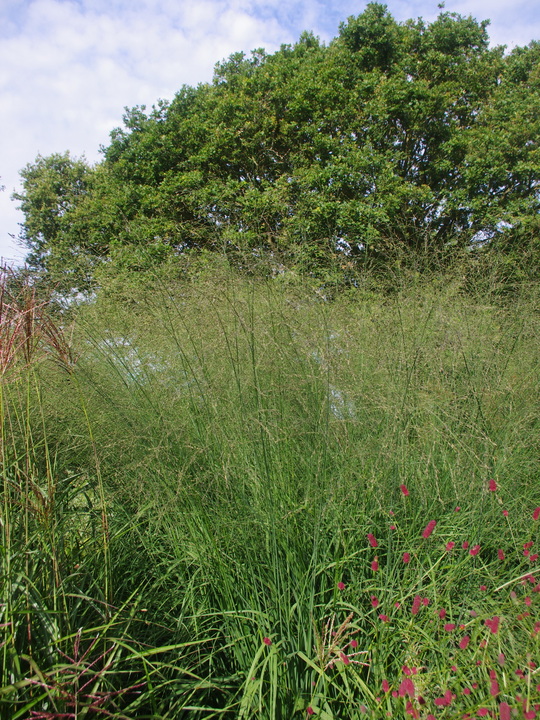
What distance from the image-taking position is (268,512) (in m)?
1.49

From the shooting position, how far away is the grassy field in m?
1.16

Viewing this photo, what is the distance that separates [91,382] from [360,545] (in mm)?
1470

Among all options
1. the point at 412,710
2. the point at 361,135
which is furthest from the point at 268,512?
the point at 361,135

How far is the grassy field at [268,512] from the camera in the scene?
1.16 meters

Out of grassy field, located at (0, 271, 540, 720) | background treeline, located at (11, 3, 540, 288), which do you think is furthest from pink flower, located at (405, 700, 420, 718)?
background treeline, located at (11, 3, 540, 288)

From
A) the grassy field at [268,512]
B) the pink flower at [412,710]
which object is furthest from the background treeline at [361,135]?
the pink flower at [412,710]

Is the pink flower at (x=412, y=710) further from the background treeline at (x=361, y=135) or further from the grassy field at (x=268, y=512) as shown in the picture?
the background treeline at (x=361, y=135)

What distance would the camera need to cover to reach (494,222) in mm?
6832

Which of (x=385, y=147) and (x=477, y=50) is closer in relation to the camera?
(x=385, y=147)

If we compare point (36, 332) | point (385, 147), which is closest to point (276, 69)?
point (385, 147)

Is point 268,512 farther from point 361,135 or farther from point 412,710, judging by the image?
point 361,135

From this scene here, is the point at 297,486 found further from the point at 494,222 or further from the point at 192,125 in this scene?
the point at 192,125

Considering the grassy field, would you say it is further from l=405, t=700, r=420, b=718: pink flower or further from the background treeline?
the background treeline

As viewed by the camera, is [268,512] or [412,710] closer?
[412,710]
